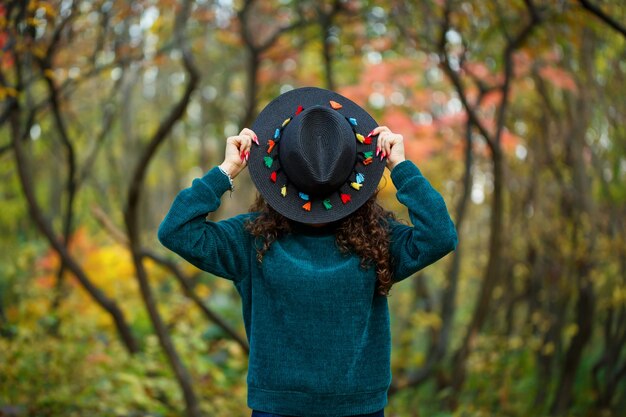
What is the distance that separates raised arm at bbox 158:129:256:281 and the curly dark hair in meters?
0.06

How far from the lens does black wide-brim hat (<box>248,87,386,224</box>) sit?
2.08m

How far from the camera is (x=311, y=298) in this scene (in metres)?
2.07

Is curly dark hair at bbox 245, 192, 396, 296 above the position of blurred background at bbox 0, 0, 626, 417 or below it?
below

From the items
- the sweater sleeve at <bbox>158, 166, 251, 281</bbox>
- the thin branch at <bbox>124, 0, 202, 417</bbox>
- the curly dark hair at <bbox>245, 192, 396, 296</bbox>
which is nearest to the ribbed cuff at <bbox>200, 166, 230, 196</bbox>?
the sweater sleeve at <bbox>158, 166, 251, 281</bbox>

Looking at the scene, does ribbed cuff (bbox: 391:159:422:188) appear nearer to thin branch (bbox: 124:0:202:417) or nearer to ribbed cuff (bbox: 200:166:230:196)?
ribbed cuff (bbox: 200:166:230:196)

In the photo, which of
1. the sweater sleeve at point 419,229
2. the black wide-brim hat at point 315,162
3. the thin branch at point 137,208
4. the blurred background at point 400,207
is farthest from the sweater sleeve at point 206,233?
the thin branch at point 137,208

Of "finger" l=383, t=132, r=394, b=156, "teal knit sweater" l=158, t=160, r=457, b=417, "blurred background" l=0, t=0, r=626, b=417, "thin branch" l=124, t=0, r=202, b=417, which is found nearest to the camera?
"teal knit sweater" l=158, t=160, r=457, b=417

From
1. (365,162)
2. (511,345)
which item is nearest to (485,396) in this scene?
(511,345)

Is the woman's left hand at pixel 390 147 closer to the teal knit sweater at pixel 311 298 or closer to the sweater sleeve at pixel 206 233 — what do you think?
the teal knit sweater at pixel 311 298

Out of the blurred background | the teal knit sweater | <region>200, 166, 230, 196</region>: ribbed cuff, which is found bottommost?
the teal knit sweater

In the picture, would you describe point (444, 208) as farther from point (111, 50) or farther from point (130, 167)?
point (130, 167)

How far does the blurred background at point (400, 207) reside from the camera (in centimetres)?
454

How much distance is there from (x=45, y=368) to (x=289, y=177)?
306cm

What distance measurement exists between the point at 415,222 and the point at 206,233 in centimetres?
60
